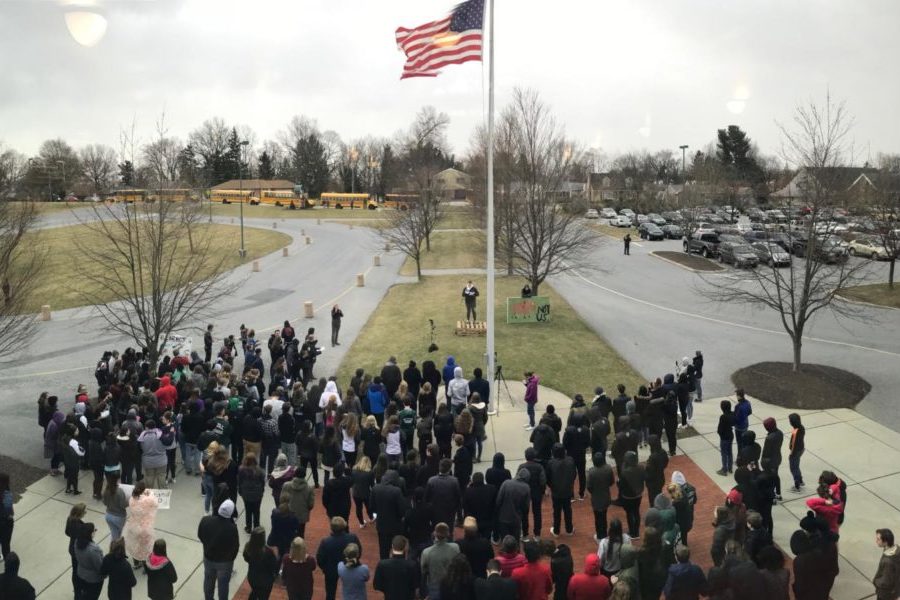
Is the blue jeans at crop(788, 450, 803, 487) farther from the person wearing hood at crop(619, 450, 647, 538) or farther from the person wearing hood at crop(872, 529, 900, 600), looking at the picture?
the person wearing hood at crop(872, 529, 900, 600)

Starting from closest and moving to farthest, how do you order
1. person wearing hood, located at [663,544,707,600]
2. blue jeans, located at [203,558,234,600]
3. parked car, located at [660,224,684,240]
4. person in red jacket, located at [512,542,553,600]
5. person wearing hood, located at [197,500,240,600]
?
person in red jacket, located at [512,542,553,600] → person wearing hood, located at [663,544,707,600] → person wearing hood, located at [197,500,240,600] → blue jeans, located at [203,558,234,600] → parked car, located at [660,224,684,240]

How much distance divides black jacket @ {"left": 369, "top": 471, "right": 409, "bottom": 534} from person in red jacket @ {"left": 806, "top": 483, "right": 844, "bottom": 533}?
5.57 metres

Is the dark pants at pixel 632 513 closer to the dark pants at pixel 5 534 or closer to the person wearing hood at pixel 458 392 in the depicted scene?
the person wearing hood at pixel 458 392

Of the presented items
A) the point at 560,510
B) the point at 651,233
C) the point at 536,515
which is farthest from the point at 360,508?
the point at 651,233

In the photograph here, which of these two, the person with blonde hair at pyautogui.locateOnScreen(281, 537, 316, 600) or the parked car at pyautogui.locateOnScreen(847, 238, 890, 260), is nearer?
the person with blonde hair at pyautogui.locateOnScreen(281, 537, 316, 600)

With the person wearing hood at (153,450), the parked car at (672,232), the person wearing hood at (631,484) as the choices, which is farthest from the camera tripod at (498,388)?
the parked car at (672,232)

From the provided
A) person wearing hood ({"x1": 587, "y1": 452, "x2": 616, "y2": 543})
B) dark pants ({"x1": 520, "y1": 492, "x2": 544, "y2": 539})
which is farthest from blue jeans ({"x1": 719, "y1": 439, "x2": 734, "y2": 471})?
dark pants ({"x1": 520, "y1": 492, "x2": 544, "y2": 539})

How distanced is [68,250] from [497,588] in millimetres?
48492

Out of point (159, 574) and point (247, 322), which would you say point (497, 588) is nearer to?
point (159, 574)

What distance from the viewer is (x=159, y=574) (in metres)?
7.44

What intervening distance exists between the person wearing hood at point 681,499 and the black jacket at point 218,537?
228 inches

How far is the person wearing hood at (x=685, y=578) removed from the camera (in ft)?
22.7

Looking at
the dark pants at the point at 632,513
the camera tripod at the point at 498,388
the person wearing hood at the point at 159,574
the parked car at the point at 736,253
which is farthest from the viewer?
the parked car at the point at 736,253

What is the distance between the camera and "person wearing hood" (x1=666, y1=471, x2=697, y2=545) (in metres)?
8.45
